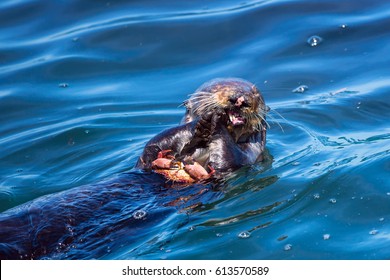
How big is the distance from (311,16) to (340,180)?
4.41 m

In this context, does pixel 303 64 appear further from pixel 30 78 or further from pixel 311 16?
pixel 30 78

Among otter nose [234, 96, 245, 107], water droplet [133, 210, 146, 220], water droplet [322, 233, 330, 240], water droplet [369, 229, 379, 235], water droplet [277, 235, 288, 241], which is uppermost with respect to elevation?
otter nose [234, 96, 245, 107]

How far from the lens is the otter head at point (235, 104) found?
5.43 meters

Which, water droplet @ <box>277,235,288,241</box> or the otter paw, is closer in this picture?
water droplet @ <box>277,235,288,241</box>

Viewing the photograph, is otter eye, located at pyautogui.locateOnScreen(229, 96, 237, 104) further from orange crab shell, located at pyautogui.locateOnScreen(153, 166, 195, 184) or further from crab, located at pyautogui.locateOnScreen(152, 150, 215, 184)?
orange crab shell, located at pyautogui.locateOnScreen(153, 166, 195, 184)

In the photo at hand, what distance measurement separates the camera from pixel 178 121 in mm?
7434

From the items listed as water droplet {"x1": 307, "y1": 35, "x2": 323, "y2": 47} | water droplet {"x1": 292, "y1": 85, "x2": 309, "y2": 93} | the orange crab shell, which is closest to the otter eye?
the orange crab shell

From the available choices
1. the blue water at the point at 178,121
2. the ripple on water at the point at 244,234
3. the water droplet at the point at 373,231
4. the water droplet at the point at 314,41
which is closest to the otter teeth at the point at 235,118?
the blue water at the point at 178,121

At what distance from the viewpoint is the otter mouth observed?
17.8 ft

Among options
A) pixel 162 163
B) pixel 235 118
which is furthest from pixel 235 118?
pixel 162 163

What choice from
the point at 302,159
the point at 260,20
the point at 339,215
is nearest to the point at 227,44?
the point at 260,20

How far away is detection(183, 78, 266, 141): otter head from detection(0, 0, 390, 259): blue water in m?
0.30

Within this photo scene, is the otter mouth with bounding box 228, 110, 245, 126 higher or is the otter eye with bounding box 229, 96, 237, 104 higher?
the otter eye with bounding box 229, 96, 237, 104

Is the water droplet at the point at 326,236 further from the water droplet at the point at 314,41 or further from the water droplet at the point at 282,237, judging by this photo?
the water droplet at the point at 314,41
